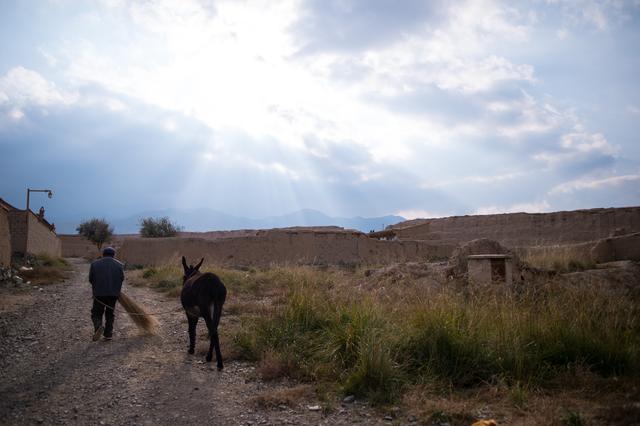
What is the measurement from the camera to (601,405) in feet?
13.6

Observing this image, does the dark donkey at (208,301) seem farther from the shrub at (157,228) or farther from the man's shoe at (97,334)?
the shrub at (157,228)

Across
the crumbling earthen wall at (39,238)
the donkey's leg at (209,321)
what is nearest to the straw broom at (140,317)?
the donkey's leg at (209,321)

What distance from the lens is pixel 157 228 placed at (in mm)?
40656

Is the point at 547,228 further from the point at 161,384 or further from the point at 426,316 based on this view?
the point at 161,384

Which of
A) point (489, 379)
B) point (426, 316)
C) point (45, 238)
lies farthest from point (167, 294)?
point (45, 238)

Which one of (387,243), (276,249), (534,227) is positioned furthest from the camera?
(534,227)

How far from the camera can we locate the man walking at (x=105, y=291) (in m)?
7.29

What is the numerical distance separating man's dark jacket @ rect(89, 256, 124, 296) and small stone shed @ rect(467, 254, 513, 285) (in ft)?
22.2

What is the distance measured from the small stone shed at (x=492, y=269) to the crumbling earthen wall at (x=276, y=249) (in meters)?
11.2

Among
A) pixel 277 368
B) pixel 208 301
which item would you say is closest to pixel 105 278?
pixel 208 301

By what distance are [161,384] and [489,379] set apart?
3571 millimetres

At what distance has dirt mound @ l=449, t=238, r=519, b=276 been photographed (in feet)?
36.6

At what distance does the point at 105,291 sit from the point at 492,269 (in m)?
7.44

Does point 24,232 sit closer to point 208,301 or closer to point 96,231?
point 96,231
